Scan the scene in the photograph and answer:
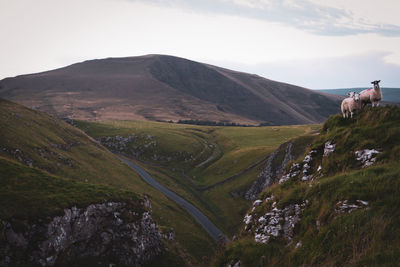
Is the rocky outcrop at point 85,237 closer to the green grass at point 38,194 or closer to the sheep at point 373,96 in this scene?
the green grass at point 38,194

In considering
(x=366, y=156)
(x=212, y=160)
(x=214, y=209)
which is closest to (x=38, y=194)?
(x=366, y=156)

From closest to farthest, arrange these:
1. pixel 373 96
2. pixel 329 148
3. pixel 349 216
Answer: pixel 349 216 < pixel 329 148 < pixel 373 96

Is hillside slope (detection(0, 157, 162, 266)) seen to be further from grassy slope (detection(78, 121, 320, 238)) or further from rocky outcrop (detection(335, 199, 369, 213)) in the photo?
grassy slope (detection(78, 121, 320, 238))

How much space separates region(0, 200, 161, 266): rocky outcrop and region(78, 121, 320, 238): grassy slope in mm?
46157

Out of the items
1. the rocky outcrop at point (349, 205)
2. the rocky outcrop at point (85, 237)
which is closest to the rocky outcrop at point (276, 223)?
the rocky outcrop at point (349, 205)

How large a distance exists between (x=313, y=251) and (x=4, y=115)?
3885 inches

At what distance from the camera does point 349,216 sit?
470 inches

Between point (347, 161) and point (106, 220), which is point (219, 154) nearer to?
point (106, 220)

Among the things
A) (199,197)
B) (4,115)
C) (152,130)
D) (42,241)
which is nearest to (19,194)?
(42,241)

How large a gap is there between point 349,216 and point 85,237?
1249 inches

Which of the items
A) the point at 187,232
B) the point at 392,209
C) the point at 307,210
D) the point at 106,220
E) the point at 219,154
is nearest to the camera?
the point at 392,209

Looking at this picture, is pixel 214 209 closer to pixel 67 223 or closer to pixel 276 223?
pixel 67 223

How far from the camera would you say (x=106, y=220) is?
37.5 m

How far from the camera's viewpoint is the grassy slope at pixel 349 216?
10.3 m
